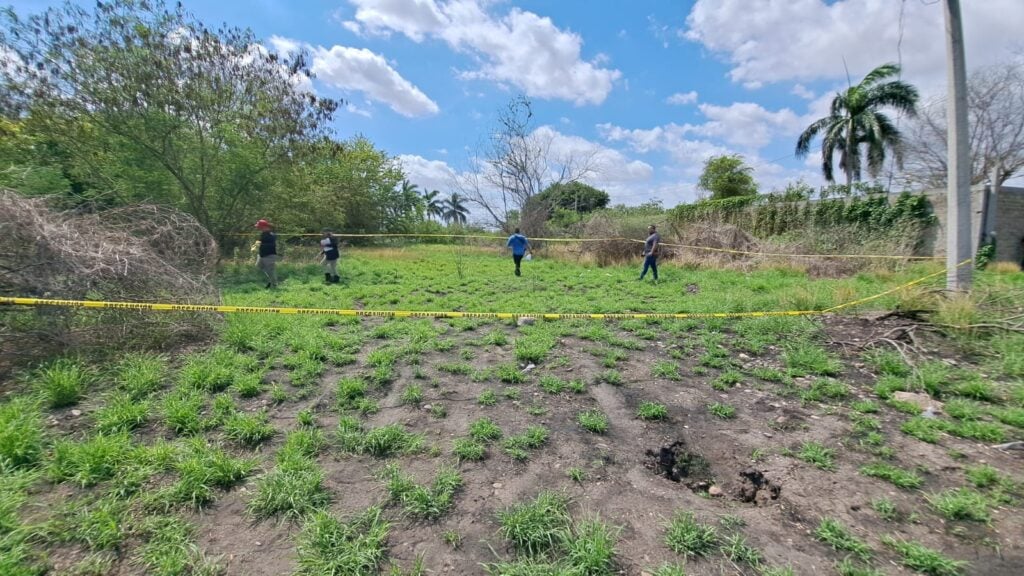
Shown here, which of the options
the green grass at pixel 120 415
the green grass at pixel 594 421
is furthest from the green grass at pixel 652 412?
the green grass at pixel 120 415

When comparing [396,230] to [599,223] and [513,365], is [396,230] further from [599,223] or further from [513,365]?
[513,365]

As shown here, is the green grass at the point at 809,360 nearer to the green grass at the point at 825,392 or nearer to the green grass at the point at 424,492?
the green grass at the point at 825,392

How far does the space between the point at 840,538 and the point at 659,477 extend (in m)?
1.03

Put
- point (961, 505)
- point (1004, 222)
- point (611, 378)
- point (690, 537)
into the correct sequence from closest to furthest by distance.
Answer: point (690, 537) → point (961, 505) → point (611, 378) → point (1004, 222)

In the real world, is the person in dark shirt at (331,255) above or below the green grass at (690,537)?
above

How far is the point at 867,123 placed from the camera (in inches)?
949

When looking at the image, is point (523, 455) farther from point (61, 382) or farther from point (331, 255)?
point (331, 255)

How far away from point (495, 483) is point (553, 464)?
48cm

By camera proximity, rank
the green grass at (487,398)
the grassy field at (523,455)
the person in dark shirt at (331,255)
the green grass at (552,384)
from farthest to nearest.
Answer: the person in dark shirt at (331,255) < the green grass at (552,384) < the green grass at (487,398) < the grassy field at (523,455)

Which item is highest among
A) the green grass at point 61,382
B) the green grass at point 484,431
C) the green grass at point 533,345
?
the green grass at point 61,382

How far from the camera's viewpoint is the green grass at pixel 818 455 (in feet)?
9.80

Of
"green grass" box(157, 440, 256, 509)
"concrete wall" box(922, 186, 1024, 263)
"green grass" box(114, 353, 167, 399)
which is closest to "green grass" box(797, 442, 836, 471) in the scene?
"green grass" box(157, 440, 256, 509)

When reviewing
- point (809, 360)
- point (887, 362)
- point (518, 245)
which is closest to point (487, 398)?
point (809, 360)

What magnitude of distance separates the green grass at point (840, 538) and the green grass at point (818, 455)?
0.64 m
